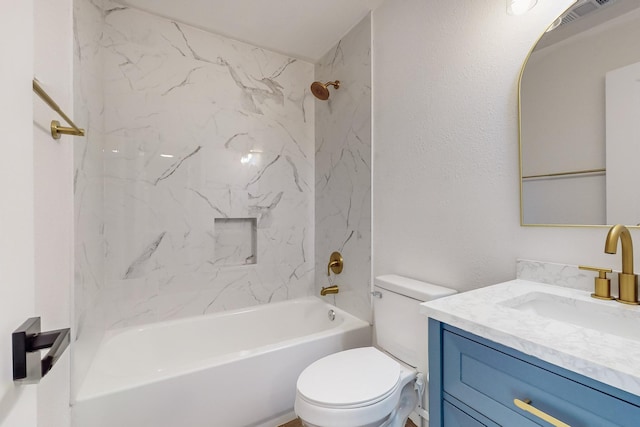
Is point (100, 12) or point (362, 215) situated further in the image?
point (362, 215)

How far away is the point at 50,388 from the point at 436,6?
2281 mm

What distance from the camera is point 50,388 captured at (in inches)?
37.4

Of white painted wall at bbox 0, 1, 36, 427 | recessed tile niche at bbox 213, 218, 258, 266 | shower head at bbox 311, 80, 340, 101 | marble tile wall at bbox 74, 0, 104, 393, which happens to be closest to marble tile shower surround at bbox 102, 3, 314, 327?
recessed tile niche at bbox 213, 218, 258, 266

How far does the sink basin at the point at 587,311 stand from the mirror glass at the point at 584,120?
0.28 m

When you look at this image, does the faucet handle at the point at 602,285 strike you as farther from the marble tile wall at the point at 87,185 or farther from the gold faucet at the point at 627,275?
the marble tile wall at the point at 87,185

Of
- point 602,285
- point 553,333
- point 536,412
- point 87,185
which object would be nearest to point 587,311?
point 602,285

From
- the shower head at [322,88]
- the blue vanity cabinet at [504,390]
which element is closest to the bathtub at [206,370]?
the blue vanity cabinet at [504,390]

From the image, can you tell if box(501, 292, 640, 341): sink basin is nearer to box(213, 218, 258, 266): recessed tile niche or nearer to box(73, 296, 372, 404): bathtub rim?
box(73, 296, 372, 404): bathtub rim

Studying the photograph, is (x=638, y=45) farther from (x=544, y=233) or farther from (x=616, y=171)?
(x=544, y=233)

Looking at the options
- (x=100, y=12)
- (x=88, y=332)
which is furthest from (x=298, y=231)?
(x=100, y=12)

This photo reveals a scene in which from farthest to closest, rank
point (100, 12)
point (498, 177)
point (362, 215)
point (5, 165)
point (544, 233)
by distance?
1. point (362, 215)
2. point (100, 12)
3. point (498, 177)
4. point (544, 233)
5. point (5, 165)

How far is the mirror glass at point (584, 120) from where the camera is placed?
0.90 metres

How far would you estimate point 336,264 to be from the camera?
2217mm

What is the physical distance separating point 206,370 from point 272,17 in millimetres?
2169
